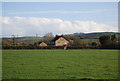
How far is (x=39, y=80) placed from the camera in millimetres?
9883

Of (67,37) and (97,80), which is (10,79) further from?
(67,37)

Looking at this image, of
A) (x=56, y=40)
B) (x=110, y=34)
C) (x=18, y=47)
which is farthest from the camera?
(x=56, y=40)

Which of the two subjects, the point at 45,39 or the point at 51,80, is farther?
the point at 45,39

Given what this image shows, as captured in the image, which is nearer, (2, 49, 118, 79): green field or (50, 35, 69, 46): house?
(2, 49, 118, 79): green field

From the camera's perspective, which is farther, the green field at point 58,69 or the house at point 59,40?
the house at point 59,40

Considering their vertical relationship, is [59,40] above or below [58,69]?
above

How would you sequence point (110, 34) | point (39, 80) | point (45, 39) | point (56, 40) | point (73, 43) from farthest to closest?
point (45, 39) → point (56, 40) → point (73, 43) → point (110, 34) → point (39, 80)

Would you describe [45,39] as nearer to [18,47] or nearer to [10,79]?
[18,47]

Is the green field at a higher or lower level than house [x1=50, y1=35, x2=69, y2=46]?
lower

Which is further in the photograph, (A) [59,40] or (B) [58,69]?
(A) [59,40]

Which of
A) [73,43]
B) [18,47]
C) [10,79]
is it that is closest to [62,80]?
[10,79]

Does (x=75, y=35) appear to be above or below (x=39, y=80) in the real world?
above

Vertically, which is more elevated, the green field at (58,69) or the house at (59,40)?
the house at (59,40)

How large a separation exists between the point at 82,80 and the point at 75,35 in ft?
256
